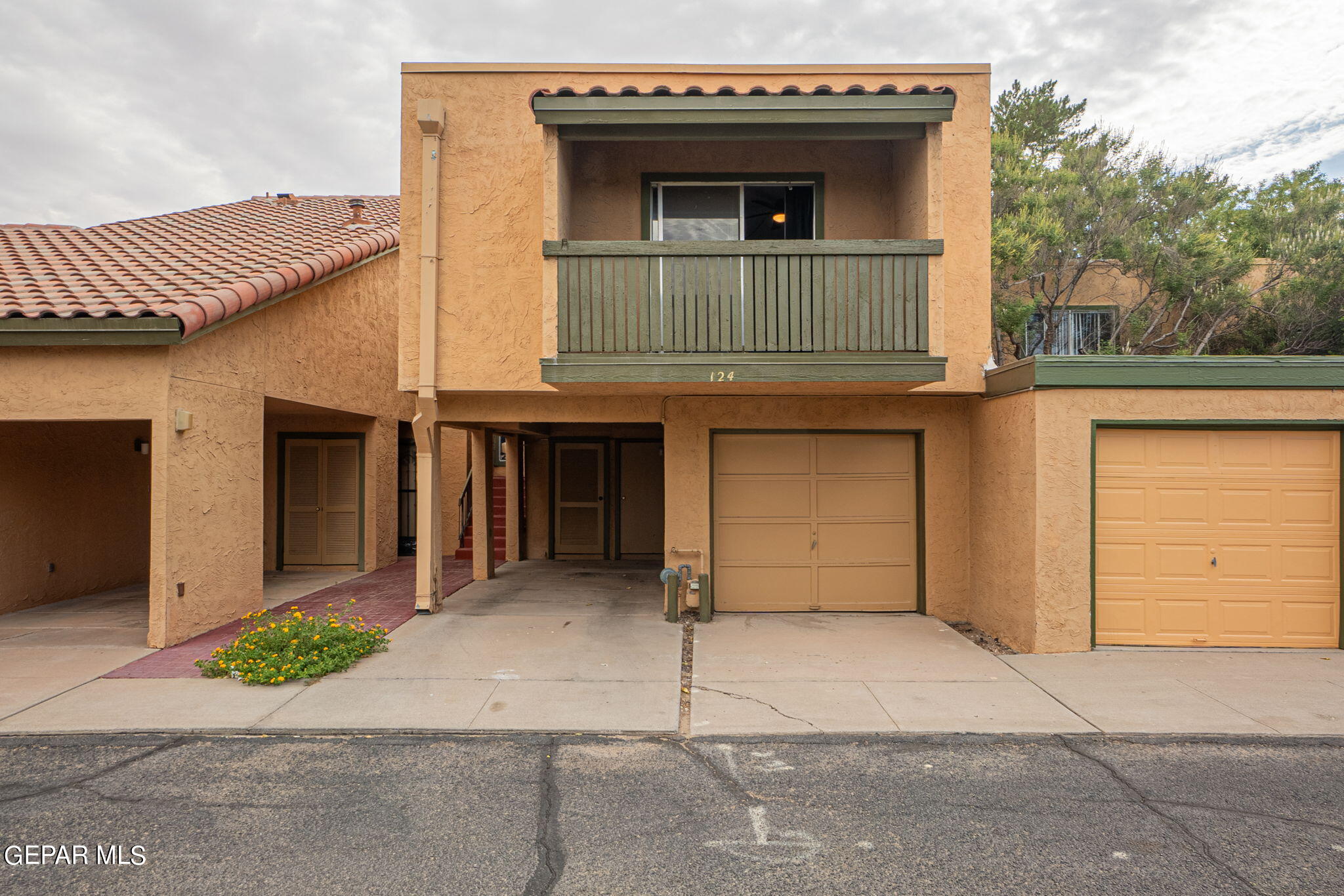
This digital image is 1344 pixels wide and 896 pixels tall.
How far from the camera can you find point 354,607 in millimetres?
9188

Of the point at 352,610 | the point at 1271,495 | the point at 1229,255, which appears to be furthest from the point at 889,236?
the point at 352,610

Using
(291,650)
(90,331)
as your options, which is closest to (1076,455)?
(291,650)

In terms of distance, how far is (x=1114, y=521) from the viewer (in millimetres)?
7121

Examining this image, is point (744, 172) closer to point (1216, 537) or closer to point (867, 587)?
point (867, 587)

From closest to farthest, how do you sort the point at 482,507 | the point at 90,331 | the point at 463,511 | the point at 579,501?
the point at 90,331 → the point at 482,507 → the point at 579,501 → the point at 463,511

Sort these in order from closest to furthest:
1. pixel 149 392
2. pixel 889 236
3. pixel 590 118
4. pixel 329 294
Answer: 1. pixel 149 392
2. pixel 590 118
3. pixel 889 236
4. pixel 329 294

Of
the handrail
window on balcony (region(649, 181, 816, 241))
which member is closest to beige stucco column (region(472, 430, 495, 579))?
the handrail

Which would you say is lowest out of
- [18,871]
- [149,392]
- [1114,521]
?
[18,871]

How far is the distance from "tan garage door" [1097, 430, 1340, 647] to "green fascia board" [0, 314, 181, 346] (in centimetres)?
935

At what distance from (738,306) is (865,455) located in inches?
109

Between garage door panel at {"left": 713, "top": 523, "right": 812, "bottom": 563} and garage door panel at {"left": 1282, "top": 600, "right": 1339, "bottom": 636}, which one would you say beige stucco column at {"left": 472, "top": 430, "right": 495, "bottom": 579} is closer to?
garage door panel at {"left": 713, "top": 523, "right": 812, "bottom": 563}

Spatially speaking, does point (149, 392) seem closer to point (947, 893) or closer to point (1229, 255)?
point (947, 893)

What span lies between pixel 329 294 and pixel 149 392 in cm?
367

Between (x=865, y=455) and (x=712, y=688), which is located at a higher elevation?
(x=865, y=455)
